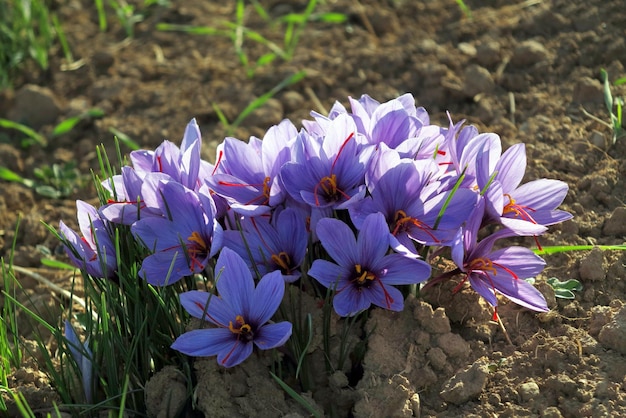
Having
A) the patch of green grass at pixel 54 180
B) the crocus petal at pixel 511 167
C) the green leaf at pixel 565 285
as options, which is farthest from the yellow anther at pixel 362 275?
the patch of green grass at pixel 54 180

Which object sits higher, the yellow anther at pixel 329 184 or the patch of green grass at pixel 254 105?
the yellow anther at pixel 329 184

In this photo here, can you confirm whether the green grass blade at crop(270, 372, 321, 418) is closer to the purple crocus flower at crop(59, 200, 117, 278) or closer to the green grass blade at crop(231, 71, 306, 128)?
the purple crocus flower at crop(59, 200, 117, 278)

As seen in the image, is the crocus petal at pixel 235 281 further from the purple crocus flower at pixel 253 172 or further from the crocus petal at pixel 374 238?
the crocus petal at pixel 374 238

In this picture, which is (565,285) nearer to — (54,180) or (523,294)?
(523,294)

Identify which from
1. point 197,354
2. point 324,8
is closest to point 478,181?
point 197,354

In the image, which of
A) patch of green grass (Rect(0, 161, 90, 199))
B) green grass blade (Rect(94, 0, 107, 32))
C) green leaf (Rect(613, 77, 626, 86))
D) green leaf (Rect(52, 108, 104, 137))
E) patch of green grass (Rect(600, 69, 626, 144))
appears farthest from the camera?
green grass blade (Rect(94, 0, 107, 32))

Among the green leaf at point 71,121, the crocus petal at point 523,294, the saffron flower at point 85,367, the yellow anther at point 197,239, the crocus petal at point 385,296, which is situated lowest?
the green leaf at point 71,121

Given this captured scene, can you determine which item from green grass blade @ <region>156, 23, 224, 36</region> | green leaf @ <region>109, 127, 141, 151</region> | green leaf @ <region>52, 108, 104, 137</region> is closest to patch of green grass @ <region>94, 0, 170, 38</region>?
green grass blade @ <region>156, 23, 224, 36</region>
